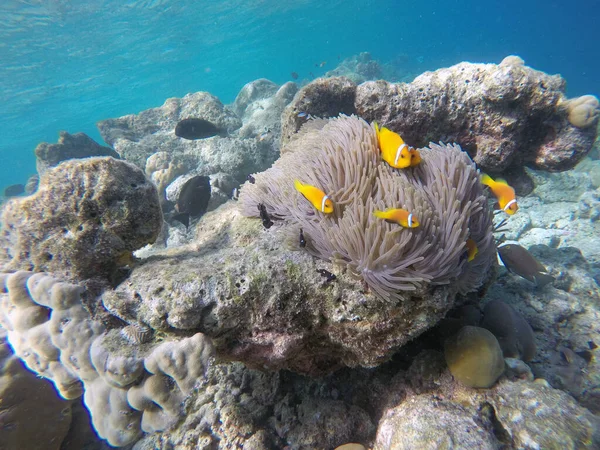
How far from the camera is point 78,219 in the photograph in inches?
91.3

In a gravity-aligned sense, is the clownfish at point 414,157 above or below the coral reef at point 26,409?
above

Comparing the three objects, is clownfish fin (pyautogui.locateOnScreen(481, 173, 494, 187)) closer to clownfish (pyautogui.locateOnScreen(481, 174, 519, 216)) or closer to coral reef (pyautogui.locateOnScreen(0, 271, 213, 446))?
clownfish (pyautogui.locateOnScreen(481, 174, 519, 216))

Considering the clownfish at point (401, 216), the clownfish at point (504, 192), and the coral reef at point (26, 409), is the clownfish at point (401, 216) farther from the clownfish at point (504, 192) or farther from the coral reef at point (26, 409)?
the coral reef at point (26, 409)

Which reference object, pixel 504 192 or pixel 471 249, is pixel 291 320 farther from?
pixel 504 192

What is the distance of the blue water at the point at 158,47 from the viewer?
25328 millimetres

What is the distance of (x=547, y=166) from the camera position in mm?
4375

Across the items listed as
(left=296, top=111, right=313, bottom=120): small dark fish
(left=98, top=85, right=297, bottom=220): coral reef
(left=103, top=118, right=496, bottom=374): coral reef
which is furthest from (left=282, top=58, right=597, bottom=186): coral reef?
(left=98, top=85, right=297, bottom=220): coral reef

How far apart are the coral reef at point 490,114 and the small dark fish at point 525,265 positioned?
150 cm

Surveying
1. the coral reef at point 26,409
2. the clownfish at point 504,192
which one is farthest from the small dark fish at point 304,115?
the coral reef at point 26,409

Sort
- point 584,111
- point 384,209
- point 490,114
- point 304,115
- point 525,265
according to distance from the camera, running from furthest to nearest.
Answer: point 304,115 < point 490,114 < point 584,111 < point 525,265 < point 384,209

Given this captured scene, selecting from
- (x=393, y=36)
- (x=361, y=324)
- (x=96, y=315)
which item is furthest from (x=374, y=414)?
(x=393, y=36)

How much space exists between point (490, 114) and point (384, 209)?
3.44 metres

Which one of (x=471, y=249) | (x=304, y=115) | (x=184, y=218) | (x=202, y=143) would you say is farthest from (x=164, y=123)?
(x=471, y=249)

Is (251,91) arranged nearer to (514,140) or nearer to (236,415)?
(514,140)
